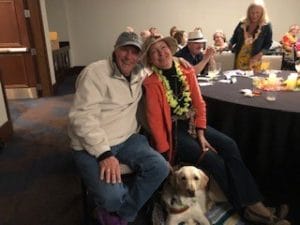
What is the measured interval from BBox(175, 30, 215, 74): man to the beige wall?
4.53 m

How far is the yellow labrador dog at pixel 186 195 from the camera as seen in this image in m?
1.54

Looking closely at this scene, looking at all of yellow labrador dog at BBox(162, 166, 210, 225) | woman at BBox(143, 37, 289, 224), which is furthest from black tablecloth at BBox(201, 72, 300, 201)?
yellow labrador dog at BBox(162, 166, 210, 225)

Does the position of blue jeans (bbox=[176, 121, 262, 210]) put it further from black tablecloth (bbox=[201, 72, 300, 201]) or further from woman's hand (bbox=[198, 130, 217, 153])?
black tablecloth (bbox=[201, 72, 300, 201])

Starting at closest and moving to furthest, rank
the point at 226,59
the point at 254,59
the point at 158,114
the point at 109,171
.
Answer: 1. the point at 109,171
2. the point at 158,114
3. the point at 254,59
4. the point at 226,59

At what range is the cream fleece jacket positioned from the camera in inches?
56.6

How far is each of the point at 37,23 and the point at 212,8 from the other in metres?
3.89

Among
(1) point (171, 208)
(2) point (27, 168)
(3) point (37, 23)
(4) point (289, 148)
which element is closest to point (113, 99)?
(1) point (171, 208)

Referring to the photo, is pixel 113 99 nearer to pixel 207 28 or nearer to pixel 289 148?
pixel 289 148

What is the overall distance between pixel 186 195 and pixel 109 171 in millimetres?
436

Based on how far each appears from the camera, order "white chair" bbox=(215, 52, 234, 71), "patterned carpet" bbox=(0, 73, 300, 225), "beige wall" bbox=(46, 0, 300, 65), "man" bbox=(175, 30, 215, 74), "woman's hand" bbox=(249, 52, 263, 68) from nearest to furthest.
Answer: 1. "patterned carpet" bbox=(0, 73, 300, 225)
2. "man" bbox=(175, 30, 215, 74)
3. "woman's hand" bbox=(249, 52, 263, 68)
4. "white chair" bbox=(215, 52, 234, 71)
5. "beige wall" bbox=(46, 0, 300, 65)

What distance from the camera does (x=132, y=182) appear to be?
61.1 inches

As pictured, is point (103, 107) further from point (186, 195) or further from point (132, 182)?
point (186, 195)

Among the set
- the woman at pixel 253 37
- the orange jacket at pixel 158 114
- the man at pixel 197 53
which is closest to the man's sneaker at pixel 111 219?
the orange jacket at pixel 158 114

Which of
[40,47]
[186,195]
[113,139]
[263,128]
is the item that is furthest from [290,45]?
[113,139]
